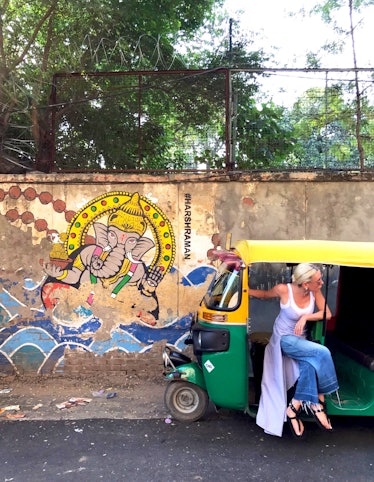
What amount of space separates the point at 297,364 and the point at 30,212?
4148 millimetres

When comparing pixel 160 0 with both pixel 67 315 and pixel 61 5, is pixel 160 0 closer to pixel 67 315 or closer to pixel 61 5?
pixel 61 5

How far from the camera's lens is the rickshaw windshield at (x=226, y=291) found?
432 cm

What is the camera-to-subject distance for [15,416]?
4.91m

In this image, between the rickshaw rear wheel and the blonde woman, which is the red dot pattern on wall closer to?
the rickshaw rear wheel

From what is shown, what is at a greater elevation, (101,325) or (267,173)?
(267,173)

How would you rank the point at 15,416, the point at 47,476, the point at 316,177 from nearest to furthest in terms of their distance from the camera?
the point at 47,476
the point at 15,416
the point at 316,177

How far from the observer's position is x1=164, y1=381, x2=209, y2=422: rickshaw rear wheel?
4629 mm

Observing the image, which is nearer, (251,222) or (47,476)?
(47,476)

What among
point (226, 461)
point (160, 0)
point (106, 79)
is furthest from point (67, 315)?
point (160, 0)

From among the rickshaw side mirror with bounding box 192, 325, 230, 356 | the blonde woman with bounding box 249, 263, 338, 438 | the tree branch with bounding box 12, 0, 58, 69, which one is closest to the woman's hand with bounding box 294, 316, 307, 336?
the blonde woman with bounding box 249, 263, 338, 438

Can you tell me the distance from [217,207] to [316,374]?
2894mm

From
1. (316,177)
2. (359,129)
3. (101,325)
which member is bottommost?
(101,325)

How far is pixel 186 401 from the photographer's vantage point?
4703 mm

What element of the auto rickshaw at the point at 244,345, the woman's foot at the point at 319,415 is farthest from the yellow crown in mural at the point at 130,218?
the woman's foot at the point at 319,415
